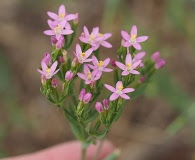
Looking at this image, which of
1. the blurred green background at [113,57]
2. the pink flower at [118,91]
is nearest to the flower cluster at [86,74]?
the pink flower at [118,91]

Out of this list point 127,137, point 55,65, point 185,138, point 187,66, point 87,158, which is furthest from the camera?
point 187,66

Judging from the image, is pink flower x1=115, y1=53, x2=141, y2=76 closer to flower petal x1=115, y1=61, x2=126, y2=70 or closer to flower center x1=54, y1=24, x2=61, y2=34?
flower petal x1=115, y1=61, x2=126, y2=70

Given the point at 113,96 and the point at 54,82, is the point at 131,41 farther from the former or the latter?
the point at 54,82

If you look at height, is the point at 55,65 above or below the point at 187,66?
above

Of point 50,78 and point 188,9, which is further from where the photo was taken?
point 188,9

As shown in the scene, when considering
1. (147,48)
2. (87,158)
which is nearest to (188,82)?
(147,48)

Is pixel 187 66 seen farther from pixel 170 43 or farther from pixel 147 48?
pixel 147 48

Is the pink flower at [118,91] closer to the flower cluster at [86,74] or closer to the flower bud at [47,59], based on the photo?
the flower cluster at [86,74]

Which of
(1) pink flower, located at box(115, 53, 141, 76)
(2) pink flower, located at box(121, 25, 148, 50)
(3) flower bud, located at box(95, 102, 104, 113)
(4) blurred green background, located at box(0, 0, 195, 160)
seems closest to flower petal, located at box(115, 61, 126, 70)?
(1) pink flower, located at box(115, 53, 141, 76)

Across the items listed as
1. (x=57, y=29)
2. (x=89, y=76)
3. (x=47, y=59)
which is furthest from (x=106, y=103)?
(x=57, y=29)

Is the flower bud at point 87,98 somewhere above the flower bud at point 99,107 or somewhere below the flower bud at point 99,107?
above
